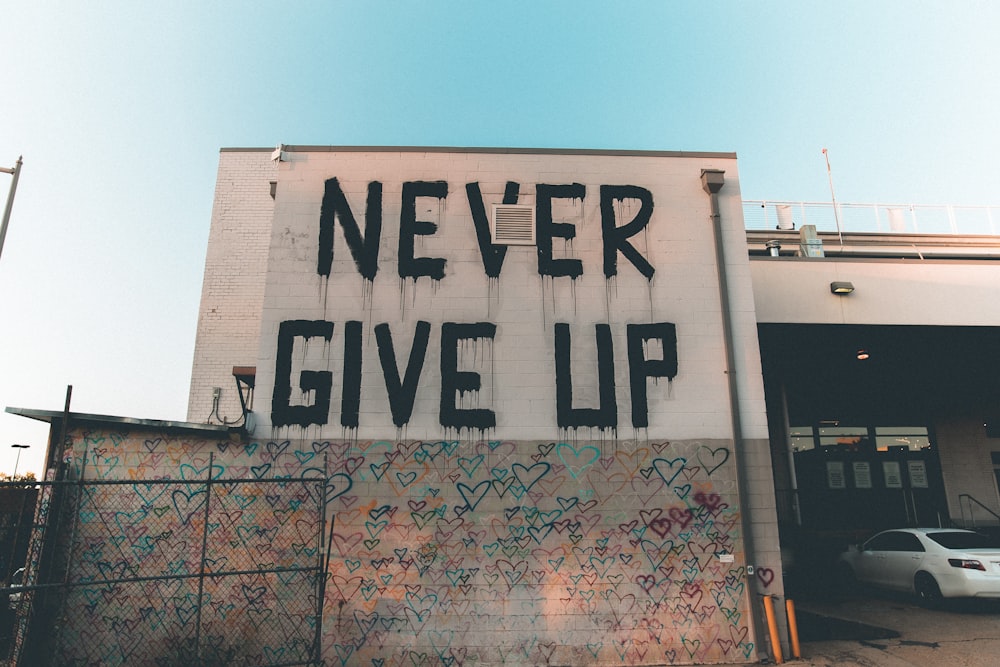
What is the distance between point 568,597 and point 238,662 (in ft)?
14.6

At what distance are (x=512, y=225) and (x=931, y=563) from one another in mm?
9594

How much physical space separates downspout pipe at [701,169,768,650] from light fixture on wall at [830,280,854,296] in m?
3.22

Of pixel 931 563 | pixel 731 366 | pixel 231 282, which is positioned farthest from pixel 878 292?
pixel 231 282

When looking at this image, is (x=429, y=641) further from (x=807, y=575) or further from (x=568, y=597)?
(x=807, y=575)

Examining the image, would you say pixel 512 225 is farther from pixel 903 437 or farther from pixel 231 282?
pixel 903 437

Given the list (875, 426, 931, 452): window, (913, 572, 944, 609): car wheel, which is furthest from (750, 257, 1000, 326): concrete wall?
(875, 426, 931, 452): window

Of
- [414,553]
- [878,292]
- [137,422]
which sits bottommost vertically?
[414,553]

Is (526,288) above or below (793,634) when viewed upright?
above

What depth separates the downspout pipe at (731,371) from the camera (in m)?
8.94

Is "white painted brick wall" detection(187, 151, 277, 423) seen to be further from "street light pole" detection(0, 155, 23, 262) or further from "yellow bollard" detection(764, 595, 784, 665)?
"yellow bollard" detection(764, 595, 784, 665)

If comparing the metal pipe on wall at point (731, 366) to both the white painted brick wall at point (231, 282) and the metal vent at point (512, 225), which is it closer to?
the metal vent at point (512, 225)

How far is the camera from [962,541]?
1138 cm

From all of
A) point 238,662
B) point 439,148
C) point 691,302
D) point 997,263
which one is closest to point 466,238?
point 439,148

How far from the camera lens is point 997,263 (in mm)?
11914
